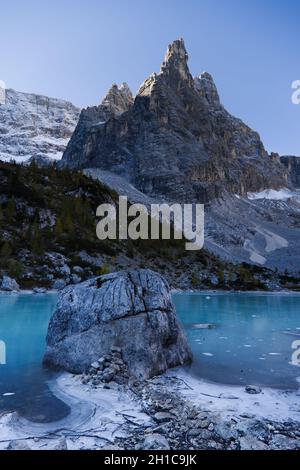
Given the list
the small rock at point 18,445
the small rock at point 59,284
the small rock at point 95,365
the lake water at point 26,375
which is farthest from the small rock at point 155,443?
the small rock at point 59,284

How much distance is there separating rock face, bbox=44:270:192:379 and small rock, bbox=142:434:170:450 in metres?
4.57

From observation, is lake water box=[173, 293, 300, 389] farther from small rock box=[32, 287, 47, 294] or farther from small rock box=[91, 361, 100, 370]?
small rock box=[32, 287, 47, 294]

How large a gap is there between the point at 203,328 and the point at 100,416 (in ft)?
54.3

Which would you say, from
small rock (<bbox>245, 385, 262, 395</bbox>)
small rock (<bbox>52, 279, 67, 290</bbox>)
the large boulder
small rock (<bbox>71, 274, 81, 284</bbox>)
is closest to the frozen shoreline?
small rock (<bbox>245, 385, 262, 395</bbox>)

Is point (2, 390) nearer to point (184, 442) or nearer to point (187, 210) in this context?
point (184, 442)

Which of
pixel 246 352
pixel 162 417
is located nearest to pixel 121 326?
pixel 162 417

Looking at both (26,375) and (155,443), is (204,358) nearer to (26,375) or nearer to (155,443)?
(26,375)

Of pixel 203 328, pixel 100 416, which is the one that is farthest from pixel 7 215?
pixel 100 416

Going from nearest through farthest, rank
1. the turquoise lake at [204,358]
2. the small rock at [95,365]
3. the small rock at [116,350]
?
the turquoise lake at [204,358] < the small rock at [95,365] < the small rock at [116,350]

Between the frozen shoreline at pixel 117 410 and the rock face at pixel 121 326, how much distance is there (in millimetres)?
837

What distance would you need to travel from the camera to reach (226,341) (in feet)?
64.6

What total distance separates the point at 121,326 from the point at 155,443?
6167 mm

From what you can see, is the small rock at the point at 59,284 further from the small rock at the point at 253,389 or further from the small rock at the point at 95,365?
the small rock at the point at 253,389

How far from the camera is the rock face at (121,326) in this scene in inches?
494
